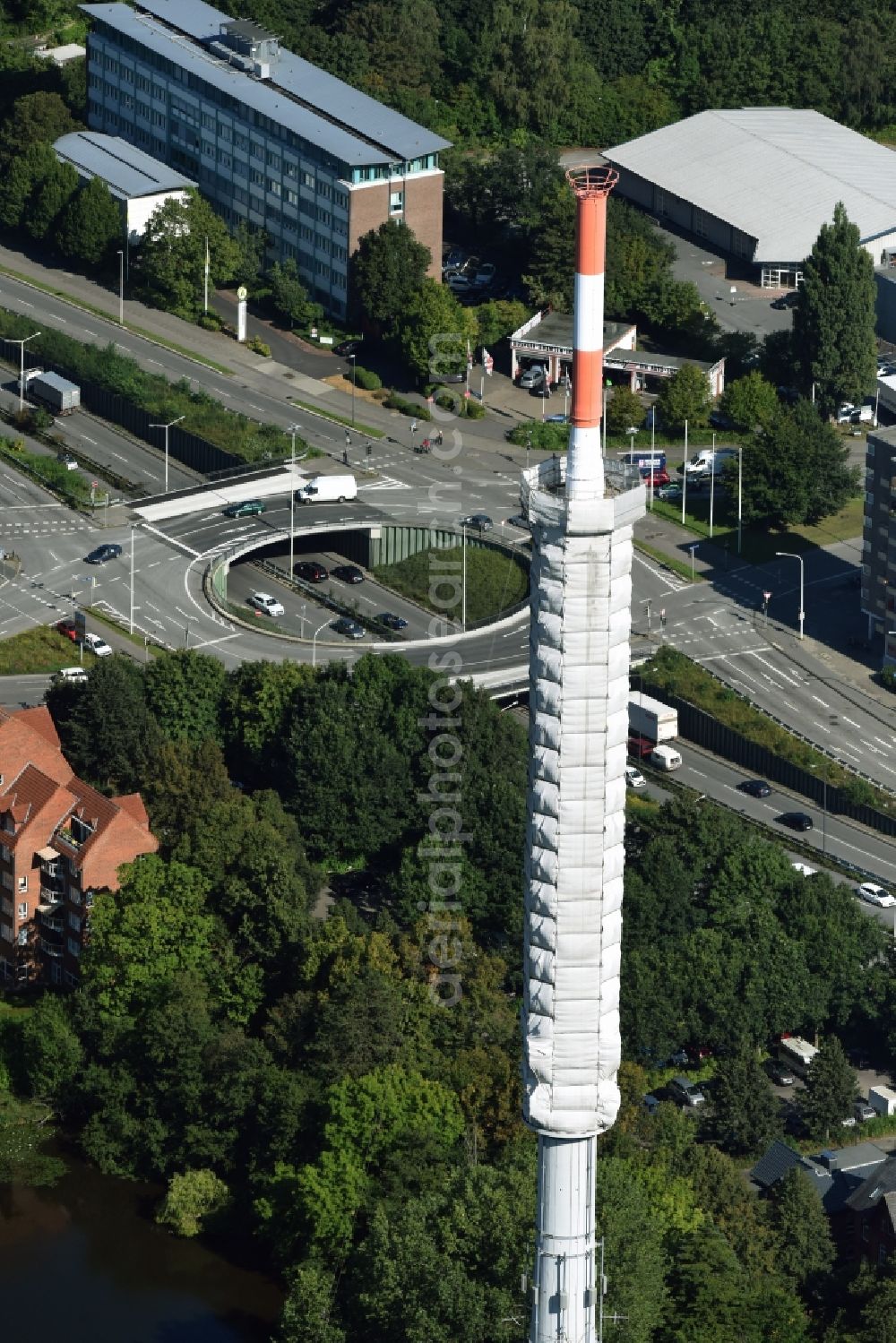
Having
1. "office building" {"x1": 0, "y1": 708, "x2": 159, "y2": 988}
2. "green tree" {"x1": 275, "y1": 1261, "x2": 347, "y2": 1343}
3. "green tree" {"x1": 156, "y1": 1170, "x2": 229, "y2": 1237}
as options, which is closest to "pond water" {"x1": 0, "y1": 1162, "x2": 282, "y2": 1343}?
"green tree" {"x1": 156, "y1": 1170, "x2": 229, "y2": 1237}

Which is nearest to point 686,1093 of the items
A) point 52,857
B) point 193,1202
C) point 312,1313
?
point 193,1202

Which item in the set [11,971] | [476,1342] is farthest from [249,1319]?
[11,971]

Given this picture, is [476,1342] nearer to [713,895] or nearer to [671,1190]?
[671,1190]

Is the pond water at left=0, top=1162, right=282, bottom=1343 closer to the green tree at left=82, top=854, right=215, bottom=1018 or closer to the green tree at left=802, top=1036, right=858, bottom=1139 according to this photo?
the green tree at left=82, top=854, right=215, bottom=1018

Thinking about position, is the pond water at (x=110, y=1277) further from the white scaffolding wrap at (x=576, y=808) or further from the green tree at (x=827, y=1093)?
the white scaffolding wrap at (x=576, y=808)

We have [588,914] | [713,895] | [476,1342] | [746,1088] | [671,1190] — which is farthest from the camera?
[713,895]

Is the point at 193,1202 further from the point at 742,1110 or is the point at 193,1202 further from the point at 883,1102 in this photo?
the point at 883,1102

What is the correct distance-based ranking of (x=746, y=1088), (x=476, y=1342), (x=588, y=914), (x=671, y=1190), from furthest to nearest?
(x=746, y=1088)
(x=671, y=1190)
(x=476, y=1342)
(x=588, y=914)
